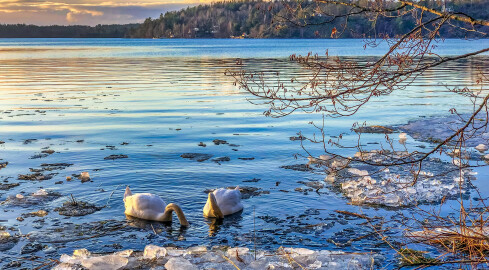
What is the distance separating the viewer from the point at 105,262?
6.03m

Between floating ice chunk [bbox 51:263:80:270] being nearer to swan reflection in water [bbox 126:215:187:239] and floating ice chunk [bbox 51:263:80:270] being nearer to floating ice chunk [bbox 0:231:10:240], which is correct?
floating ice chunk [bbox 0:231:10:240]

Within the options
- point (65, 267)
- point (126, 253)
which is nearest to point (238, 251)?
point (126, 253)

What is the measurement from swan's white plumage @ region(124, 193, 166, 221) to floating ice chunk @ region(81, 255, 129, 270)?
67.8 inches

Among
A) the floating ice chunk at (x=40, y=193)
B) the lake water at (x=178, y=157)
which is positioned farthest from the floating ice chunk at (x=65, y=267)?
the floating ice chunk at (x=40, y=193)

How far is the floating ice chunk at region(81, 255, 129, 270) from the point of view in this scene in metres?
5.97

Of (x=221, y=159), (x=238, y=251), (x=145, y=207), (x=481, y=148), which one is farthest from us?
(x=481, y=148)

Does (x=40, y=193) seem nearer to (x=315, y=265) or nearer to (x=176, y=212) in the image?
(x=176, y=212)

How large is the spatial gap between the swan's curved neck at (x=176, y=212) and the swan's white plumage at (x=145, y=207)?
0.28 ft

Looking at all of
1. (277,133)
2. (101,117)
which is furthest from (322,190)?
(101,117)

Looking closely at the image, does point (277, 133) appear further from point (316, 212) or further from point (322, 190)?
point (316, 212)

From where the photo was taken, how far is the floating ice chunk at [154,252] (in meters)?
6.30

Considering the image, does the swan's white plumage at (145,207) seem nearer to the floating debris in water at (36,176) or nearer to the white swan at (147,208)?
the white swan at (147,208)

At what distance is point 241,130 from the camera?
594 inches

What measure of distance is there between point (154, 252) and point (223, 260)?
2.58 feet
